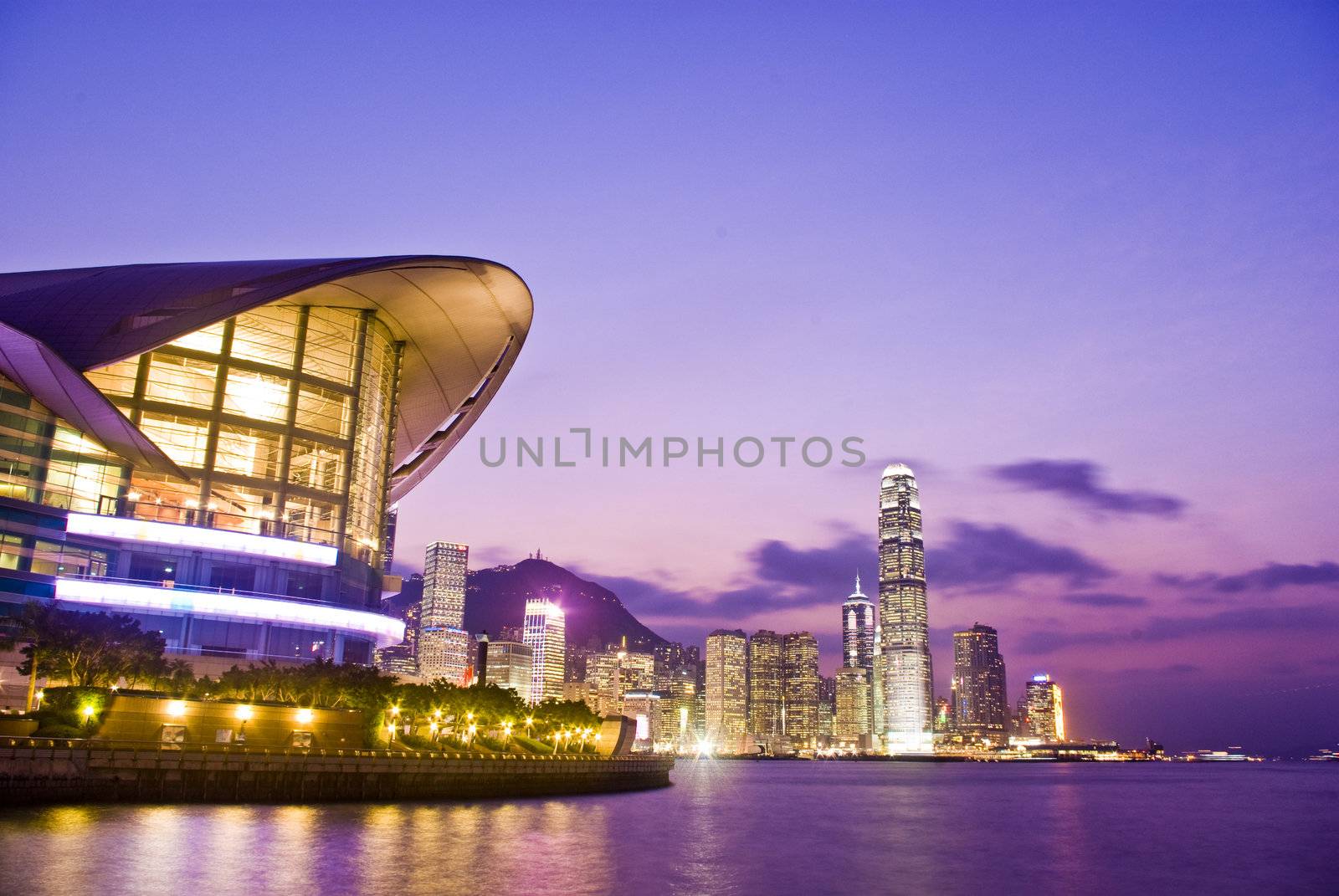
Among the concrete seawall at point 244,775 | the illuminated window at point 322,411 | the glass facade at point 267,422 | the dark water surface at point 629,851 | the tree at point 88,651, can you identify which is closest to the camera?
the dark water surface at point 629,851

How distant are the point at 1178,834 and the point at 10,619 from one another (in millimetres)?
73052

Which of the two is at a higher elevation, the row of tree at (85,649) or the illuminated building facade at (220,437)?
the illuminated building facade at (220,437)

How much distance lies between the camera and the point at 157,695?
2331 inches

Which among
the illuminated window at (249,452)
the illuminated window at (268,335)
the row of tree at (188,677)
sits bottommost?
the row of tree at (188,677)

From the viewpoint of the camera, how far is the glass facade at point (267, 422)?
8138cm

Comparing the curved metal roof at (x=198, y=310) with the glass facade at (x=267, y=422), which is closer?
the curved metal roof at (x=198, y=310)

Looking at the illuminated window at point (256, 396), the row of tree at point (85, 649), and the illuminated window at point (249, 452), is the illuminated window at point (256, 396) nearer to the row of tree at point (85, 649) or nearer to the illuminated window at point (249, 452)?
the illuminated window at point (249, 452)

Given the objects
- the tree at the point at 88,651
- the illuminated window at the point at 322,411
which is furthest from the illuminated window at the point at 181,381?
the tree at the point at 88,651

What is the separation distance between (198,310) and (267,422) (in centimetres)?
1041

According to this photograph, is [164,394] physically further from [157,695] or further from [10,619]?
[157,695]

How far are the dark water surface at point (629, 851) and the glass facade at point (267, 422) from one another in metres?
29.8

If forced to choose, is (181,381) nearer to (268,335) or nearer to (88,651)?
(268,335)

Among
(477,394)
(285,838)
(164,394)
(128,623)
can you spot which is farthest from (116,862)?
(477,394)

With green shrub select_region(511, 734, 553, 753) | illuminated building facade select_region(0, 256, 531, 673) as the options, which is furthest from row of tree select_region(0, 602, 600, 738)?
green shrub select_region(511, 734, 553, 753)
